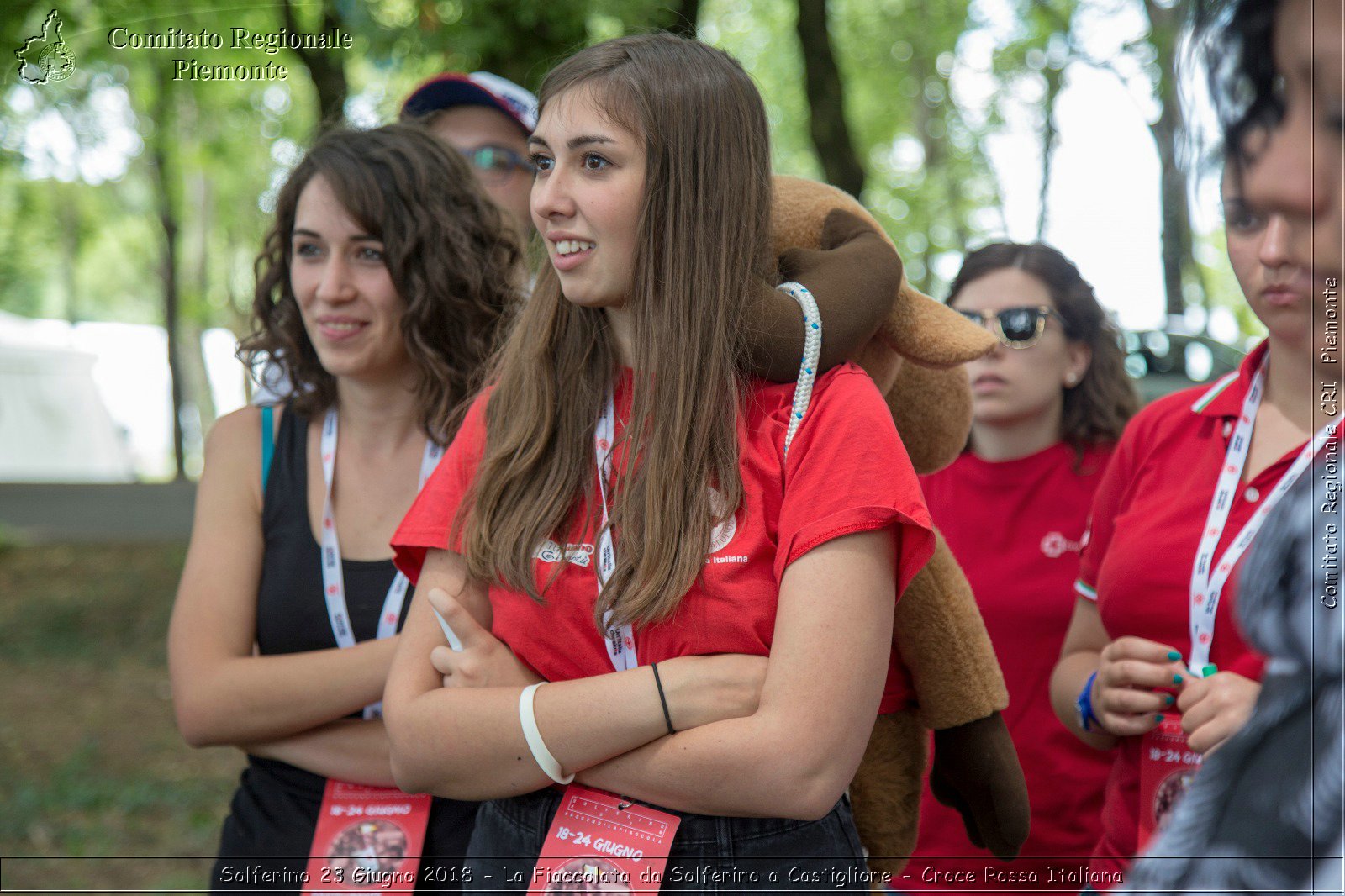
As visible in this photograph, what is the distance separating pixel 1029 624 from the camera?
3.14m

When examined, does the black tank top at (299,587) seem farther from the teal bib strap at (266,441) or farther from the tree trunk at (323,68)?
the tree trunk at (323,68)

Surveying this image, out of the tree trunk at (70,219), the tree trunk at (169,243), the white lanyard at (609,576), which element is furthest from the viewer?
the tree trunk at (70,219)

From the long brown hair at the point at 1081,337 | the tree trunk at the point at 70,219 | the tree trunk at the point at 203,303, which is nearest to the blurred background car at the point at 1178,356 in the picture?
the long brown hair at the point at 1081,337

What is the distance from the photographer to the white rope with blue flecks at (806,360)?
6.40 ft

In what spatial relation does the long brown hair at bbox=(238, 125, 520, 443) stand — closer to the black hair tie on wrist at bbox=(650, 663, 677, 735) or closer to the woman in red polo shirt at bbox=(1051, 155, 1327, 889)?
the black hair tie on wrist at bbox=(650, 663, 677, 735)

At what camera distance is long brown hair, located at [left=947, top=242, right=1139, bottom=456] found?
11.6ft

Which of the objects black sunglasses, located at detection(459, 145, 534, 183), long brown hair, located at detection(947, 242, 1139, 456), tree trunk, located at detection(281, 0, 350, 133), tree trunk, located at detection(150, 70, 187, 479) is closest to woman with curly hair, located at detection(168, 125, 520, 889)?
black sunglasses, located at detection(459, 145, 534, 183)

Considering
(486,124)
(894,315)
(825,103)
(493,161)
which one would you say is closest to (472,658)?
(894,315)

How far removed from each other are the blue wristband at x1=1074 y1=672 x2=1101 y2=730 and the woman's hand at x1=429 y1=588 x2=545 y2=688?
120 centimetres

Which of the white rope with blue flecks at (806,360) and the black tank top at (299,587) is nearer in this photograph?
the white rope with blue flecks at (806,360)

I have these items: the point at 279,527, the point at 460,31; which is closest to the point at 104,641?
the point at 460,31

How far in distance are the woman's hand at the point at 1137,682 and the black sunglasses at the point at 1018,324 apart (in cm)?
142

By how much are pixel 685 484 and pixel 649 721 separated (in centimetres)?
39

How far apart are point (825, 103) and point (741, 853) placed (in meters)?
7.79
